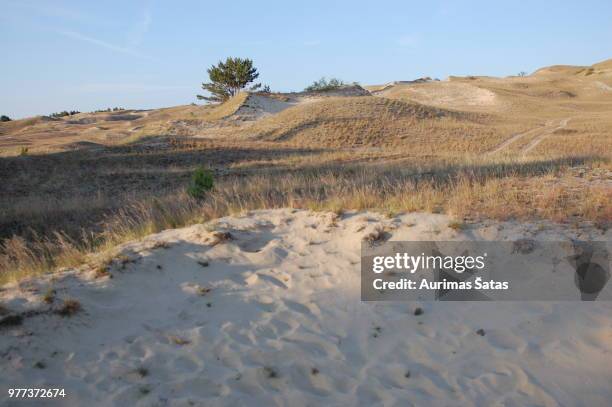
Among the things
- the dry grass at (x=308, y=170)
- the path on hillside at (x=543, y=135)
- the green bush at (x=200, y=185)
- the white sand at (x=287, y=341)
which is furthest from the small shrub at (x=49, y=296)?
the path on hillside at (x=543, y=135)

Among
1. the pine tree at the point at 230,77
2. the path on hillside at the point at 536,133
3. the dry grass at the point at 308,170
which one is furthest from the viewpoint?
the pine tree at the point at 230,77

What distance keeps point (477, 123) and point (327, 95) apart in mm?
16325

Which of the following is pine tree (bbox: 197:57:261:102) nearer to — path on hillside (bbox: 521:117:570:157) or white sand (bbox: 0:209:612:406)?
path on hillside (bbox: 521:117:570:157)

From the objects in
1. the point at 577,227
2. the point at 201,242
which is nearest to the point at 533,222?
the point at 577,227

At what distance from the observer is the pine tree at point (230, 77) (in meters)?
54.7

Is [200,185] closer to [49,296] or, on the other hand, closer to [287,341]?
[49,296]

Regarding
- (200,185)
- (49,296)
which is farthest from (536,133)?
(49,296)

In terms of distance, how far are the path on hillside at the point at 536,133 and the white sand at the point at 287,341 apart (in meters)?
20.7

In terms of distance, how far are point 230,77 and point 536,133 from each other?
36364 mm

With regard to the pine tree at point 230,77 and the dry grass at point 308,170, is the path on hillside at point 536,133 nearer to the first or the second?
the dry grass at point 308,170

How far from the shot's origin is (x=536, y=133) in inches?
1248

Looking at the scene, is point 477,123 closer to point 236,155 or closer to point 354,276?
point 236,155

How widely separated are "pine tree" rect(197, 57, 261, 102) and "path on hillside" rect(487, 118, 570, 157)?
33.1 meters

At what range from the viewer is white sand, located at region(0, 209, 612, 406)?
145 inches
